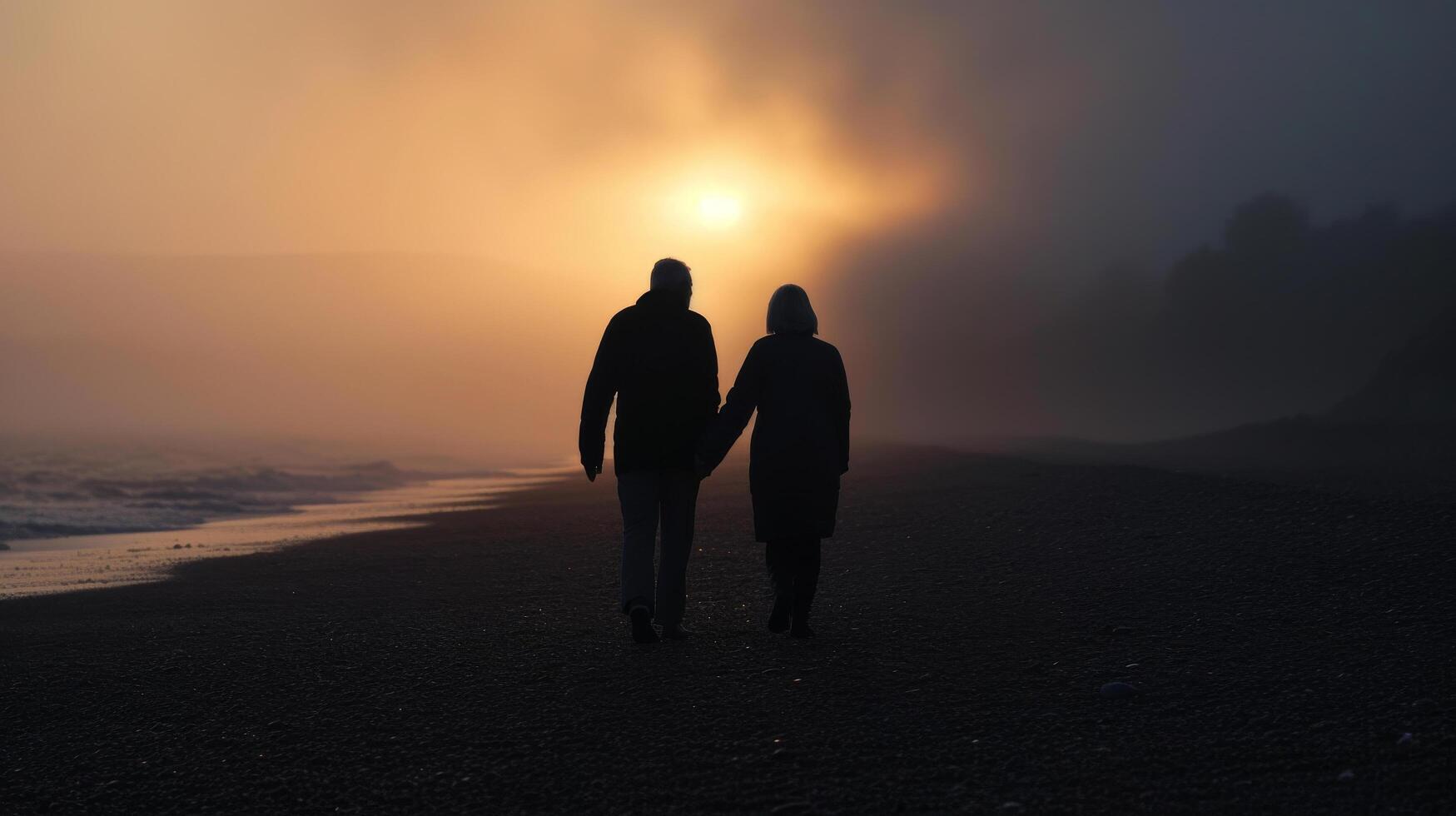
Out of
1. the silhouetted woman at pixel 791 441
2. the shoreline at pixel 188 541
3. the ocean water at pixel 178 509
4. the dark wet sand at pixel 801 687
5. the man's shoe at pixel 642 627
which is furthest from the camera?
the ocean water at pixel 178 509

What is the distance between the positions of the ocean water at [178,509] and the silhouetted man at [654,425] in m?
6.51

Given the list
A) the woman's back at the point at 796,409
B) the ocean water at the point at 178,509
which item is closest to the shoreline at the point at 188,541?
the ocean water at the point at 178,509

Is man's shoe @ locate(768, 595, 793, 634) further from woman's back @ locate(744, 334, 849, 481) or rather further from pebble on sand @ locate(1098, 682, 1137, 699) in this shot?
pebble on sand @ locate(1098, 682, 1137, 699)

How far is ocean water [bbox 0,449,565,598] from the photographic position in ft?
42.3

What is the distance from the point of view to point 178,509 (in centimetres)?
2228

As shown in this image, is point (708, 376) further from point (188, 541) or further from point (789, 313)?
point (188, 541)

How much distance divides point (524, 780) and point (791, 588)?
9.52ft

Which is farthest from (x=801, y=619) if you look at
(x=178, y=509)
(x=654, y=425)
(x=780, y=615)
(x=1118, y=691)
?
(x=178, y=509)

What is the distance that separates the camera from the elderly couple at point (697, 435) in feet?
21.5

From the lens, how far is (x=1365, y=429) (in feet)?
132

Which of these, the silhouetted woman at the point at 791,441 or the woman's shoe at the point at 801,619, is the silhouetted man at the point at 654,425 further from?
the woman's shoe at the point at 801,619

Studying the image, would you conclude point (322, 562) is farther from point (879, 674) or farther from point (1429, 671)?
point (1429, 671)

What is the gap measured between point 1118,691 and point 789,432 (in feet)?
8.41

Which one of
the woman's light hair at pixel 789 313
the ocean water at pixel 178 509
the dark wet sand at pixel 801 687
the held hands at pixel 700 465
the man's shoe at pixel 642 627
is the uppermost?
the woman's light hair at pixel 789 313
